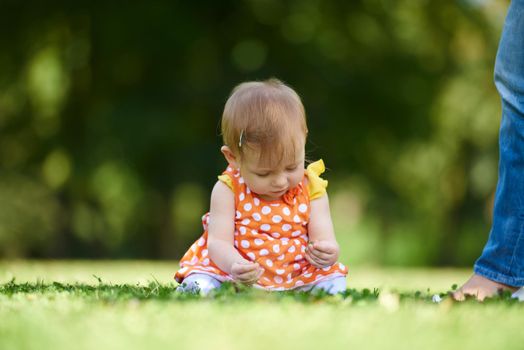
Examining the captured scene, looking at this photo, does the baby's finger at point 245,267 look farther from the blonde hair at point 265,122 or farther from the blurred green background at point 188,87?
the blurred green background at point 188,87

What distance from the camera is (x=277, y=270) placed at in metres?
4.12

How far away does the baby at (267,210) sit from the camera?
3967 millimetres

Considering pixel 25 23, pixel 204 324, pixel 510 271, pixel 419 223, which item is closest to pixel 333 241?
pixel 510 271

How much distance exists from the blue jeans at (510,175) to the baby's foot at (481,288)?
27 millimetres

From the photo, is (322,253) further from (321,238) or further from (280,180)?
(280,180)

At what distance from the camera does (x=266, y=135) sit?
3.93 m

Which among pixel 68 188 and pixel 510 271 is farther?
pixel 68 188

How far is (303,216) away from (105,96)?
486 inches

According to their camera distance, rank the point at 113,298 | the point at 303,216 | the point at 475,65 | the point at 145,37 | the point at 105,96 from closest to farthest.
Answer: the point at 113,298 → the point at 303,216 → the point at 145,37 → the point at 105,96 → the point at 475,65

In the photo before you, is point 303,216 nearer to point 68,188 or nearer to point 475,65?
point 68,188

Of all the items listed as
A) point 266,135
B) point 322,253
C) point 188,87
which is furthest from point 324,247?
point 188,87

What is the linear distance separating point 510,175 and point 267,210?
1.23 m

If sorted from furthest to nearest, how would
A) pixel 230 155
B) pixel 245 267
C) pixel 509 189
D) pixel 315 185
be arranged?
pixel 315 185, pixel 230 155, pixel 509 189, pixel 245 267

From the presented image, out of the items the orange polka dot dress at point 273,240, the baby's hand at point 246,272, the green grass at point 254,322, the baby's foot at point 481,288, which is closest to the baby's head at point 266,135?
the orange polka dot dress at point 273,240
